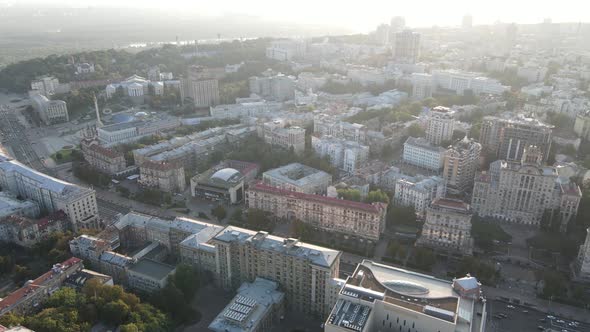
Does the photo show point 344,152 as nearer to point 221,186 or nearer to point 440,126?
point 440,126

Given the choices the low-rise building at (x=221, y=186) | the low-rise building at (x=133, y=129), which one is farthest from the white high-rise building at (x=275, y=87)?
the low-rise building at (x=221, y=186)

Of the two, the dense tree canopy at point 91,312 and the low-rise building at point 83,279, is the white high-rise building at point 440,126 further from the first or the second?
the low-rise building at point 83,279

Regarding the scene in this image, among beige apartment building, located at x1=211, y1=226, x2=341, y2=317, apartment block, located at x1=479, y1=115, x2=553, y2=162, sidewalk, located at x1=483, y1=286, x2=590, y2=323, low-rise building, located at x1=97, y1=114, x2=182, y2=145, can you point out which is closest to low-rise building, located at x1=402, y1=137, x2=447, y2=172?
apartment block, located at x1=479, y1=115, x2=553, y2=162

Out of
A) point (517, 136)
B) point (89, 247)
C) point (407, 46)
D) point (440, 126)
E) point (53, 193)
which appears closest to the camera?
point (89, 247)

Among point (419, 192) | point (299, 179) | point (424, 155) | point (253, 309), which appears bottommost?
point (253, 309)

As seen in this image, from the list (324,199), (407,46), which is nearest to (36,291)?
(324,199)

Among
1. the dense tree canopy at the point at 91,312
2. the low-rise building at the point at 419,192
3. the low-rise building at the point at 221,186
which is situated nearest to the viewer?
the dense tree canopy at the point at 91,312

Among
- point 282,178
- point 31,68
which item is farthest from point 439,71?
point 31,68
